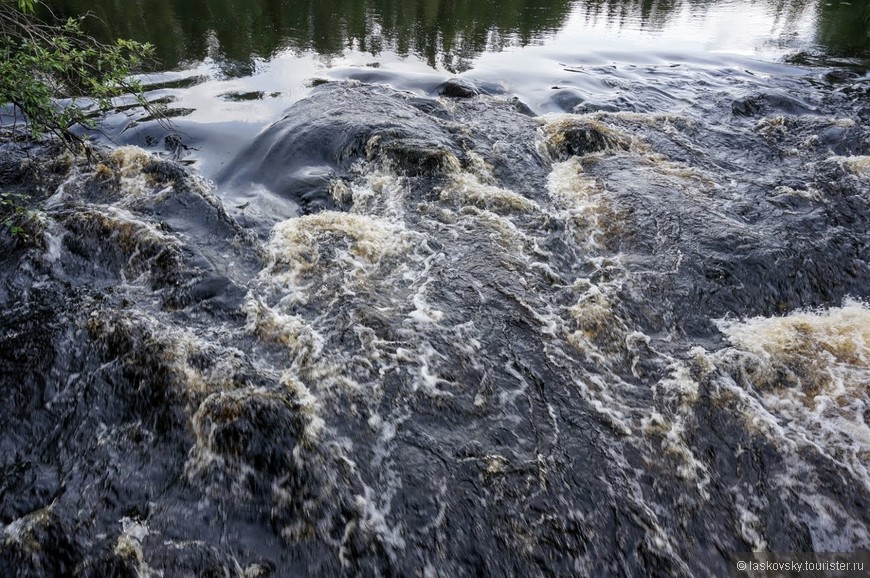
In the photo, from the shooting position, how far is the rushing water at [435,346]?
4.18 metres

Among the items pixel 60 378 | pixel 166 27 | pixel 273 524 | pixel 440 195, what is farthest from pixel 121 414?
pixel 166 27

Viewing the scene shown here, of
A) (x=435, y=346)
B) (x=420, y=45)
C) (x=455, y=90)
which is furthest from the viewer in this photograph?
(x=420, y=45)

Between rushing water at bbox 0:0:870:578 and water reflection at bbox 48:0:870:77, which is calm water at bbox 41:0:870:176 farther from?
rushing water at bbox 0:0:870:578

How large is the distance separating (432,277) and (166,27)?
20.2 metres

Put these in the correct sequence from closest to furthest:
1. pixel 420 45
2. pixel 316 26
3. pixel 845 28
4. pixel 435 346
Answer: pixel 435 346, pixel 420 45, pixel 316 26, pixel 845 28

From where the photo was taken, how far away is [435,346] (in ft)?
19.3

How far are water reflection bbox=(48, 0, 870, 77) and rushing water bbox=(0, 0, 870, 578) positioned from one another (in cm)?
792

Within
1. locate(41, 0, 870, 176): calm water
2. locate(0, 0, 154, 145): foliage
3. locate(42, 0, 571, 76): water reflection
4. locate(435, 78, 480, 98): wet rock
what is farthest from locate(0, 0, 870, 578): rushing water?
Result: locate(42, 0, 571, 76): water reflection

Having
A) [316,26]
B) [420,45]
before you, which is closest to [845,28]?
[420,45]

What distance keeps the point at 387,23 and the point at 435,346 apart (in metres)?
22.8

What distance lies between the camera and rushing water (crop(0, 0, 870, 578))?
164 inches

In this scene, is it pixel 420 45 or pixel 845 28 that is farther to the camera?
pixel 845 28

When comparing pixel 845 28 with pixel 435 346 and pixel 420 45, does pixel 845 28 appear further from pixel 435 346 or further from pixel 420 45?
pixel 435 346

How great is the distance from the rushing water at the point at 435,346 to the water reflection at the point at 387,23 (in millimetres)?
7917
